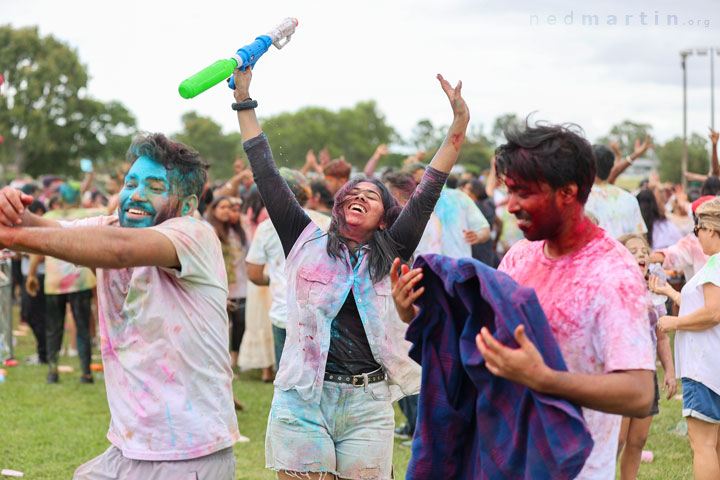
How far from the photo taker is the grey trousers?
315cm

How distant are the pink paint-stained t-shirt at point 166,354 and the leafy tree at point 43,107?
61.1 m

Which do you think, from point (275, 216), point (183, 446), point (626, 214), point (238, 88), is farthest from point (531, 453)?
point (626, 214)

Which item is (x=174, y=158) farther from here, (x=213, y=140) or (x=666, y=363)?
(x=213, y=140)

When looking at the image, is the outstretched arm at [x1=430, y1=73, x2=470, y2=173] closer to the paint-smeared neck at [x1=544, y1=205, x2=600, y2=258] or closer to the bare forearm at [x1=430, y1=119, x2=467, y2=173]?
the bare forearm at [x1=430, y1=119, x2=467, y2=173]

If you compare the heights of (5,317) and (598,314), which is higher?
(598,314)

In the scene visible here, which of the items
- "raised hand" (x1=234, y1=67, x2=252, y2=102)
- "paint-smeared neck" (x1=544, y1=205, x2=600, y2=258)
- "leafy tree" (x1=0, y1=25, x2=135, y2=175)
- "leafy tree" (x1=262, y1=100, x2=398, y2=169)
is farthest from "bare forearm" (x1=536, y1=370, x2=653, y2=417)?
"leafy tree" (x1=262, y1=100, x2=398, y2=169)

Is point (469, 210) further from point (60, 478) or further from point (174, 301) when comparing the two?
point (174, 301)

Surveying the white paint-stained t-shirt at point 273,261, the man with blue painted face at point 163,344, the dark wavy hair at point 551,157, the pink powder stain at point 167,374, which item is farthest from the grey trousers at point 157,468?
the white paint-stained t-shirt at point 273,261

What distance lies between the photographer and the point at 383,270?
12.8ft

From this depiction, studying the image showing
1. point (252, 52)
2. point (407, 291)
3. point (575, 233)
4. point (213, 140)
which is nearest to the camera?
point (575, 233)

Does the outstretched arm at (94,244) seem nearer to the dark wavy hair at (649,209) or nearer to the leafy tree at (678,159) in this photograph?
the dark wavy hair at (649,209)

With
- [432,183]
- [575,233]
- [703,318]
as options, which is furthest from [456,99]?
[703,318]

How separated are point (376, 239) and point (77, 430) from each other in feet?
14.8

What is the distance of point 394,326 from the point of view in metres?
3.95
